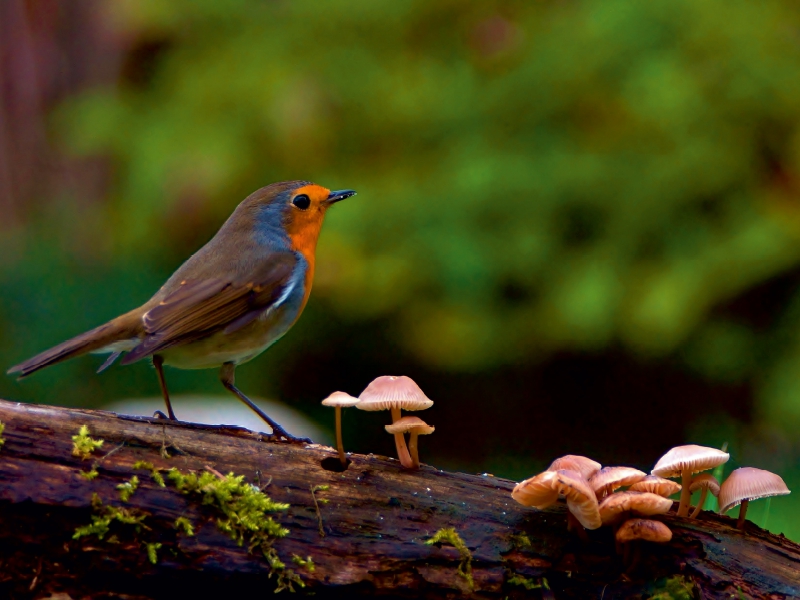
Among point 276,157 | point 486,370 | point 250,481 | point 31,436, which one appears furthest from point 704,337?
point 31,436

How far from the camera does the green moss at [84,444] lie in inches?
91.1

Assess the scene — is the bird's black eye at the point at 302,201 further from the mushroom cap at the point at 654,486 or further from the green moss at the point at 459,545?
the mushroom cap at the point at 654,486

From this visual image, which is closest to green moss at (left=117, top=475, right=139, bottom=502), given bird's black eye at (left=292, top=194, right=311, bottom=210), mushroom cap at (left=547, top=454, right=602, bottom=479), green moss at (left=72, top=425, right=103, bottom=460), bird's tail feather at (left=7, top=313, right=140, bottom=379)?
green moss at (left=72, top=425, right=103, bottom=460)

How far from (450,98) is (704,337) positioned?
240cm

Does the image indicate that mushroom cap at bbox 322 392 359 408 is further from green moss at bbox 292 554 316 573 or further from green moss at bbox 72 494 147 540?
green moss at bbox 72 494 147 540

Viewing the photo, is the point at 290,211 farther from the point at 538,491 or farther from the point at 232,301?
the point at 538,491

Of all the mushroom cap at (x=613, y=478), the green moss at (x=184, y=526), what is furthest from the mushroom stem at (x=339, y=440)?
the mushroom cap at (x=613, y=478)

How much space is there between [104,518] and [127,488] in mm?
98

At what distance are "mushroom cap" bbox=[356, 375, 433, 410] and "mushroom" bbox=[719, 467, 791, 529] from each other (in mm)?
851

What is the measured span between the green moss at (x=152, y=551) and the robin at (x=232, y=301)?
2.09 feet

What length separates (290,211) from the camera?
382 cm

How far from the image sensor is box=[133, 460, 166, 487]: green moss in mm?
2330

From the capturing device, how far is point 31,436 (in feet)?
7.55

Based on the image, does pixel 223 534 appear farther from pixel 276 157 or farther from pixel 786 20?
pixel 786 20
